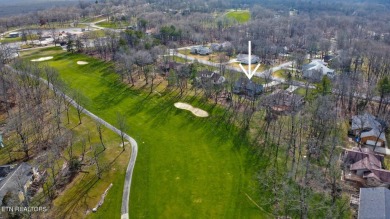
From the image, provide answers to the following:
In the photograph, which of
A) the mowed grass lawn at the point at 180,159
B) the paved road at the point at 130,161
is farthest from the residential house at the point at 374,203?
the paved road at the point at 130,161

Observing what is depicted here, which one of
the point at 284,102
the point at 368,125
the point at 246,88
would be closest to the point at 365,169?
the point at 368,125

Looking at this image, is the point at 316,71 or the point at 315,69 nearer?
the point at 316,71

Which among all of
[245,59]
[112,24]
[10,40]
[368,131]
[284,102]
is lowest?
[368,131]

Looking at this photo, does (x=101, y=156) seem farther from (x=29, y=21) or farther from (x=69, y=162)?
(x=29, y=21)

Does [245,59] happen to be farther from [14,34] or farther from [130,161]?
[14,34]

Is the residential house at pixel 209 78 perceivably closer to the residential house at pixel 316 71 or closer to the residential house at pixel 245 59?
the residential house at pixel 316 71

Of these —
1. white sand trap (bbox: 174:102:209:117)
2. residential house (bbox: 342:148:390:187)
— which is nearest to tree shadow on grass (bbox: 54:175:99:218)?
white sand trap (bbox: 174:102:209:117)

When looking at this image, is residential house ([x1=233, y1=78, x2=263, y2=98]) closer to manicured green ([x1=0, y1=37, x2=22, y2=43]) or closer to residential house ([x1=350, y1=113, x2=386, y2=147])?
residential house ([x1=350, y1=113, x2=386, y2=147])
